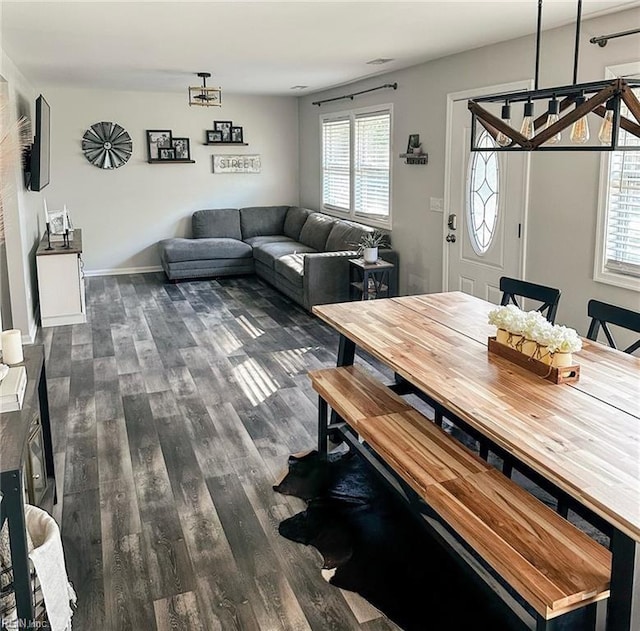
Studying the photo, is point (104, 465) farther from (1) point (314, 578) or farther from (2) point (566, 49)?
(2) point (566, 49)

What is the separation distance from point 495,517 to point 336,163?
6.52 metres

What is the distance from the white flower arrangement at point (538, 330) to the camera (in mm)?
2389

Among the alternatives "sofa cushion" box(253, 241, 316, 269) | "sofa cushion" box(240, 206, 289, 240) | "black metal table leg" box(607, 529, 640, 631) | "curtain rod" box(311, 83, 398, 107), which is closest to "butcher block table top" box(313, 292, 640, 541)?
"black metal table leg" box(607, 529, 640, 631)

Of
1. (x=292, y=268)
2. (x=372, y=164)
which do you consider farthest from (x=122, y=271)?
(x=372, y=164)

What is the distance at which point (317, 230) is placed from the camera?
25.5ft

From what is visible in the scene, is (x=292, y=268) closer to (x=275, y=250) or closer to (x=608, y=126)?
(x=275, y=250)

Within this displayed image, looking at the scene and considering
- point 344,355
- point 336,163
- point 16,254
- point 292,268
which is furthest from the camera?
point 336,163

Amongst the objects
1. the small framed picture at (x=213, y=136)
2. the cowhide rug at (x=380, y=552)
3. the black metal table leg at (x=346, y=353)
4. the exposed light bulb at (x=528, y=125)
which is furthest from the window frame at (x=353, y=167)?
the exposed light bulb at (x=528, y=125)

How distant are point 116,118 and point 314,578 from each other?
7218 millimetres

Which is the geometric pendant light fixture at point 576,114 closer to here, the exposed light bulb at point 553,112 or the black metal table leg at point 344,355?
the exposed light bulb at point 553,112

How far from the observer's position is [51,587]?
1.99m

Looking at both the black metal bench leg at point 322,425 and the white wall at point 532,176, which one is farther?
the white wall at point 532,176

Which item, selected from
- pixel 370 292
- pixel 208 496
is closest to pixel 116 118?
pixel 370 292

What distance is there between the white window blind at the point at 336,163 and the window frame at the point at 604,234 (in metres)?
4.04
